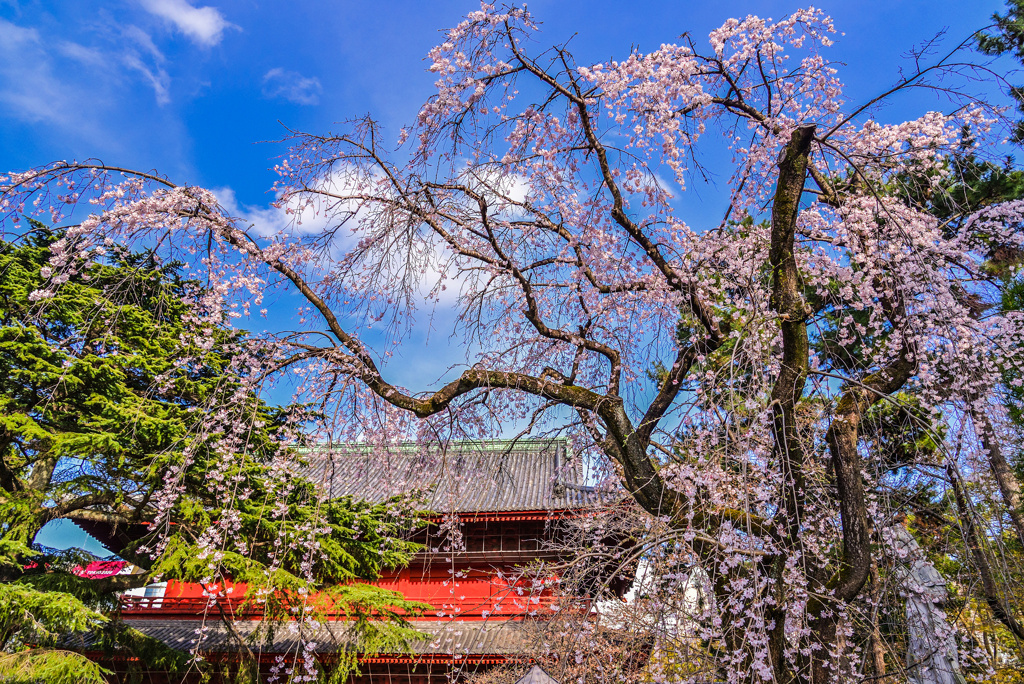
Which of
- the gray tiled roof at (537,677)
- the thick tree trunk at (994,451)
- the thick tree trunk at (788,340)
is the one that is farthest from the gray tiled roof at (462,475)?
the thick tree trunk at (994,451)

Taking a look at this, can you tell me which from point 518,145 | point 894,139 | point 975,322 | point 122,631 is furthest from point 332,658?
point 894,139

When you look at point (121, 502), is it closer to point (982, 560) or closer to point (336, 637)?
point (336, 637)

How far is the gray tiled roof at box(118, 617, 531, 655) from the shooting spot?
8.08 metres

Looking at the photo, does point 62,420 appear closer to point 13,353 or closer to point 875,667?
point 13,353

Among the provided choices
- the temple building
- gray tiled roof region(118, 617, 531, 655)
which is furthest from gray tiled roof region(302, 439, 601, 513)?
gray tiled roof region(118, 617, 531, 655)

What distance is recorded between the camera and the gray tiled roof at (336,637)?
8.08 meters

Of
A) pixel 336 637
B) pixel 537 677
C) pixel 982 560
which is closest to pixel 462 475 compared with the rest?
pixel 537 677

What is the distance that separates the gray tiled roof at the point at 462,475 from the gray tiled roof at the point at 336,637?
1.84m

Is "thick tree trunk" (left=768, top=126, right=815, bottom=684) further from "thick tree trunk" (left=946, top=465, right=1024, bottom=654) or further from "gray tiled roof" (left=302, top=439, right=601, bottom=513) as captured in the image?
"gray tiled roof" (left=302, top=439, right=601, bottom=513)

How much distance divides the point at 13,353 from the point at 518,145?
767cm

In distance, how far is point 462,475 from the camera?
5.09 metres

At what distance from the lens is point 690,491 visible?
3.16m

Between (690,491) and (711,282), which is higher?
(711,282)

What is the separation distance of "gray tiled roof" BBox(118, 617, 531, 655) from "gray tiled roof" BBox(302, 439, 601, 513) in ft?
6.05
